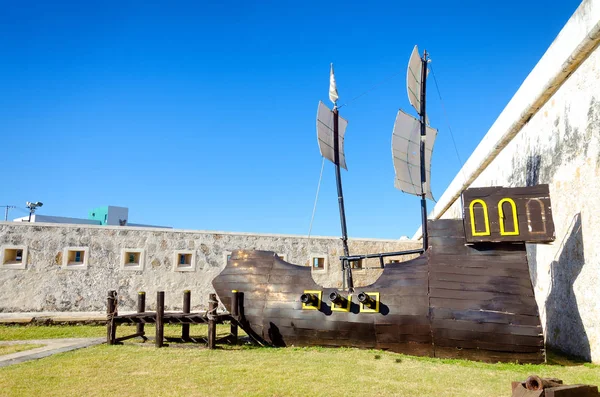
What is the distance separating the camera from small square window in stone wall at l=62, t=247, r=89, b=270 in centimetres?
1358

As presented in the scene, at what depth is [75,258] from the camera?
13.9m

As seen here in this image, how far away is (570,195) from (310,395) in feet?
17.1

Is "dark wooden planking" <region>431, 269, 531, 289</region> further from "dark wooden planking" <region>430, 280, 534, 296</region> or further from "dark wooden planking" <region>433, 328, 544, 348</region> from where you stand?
Answer: "dark wooden planking" <region>433, 328, 544, 348</region>

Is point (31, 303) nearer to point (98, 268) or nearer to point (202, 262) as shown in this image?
point (98, 268)

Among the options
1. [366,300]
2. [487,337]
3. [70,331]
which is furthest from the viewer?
[70,331]

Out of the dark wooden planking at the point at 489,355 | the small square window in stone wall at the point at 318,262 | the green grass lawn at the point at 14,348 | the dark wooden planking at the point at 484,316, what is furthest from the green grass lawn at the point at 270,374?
the small square window in stone wall at the point at 318,262

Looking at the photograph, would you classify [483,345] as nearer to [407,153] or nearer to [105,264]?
[407,153]

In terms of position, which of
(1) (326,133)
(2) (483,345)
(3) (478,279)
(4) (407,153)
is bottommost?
(2) (483,345)

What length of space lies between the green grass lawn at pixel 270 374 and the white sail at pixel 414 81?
5830 mm

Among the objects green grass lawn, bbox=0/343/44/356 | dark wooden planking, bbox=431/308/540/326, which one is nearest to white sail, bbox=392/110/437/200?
dark wooden planking, bbox=431/308/540/326

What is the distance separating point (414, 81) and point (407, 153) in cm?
177

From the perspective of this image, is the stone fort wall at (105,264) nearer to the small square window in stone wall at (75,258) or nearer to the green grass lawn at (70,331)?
the small square window in stone wall at (75,258)

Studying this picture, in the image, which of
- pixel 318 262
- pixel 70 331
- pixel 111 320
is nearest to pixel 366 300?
pixel 111 320

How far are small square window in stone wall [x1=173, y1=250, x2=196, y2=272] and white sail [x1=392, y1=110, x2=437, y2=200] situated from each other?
20.9 feet
